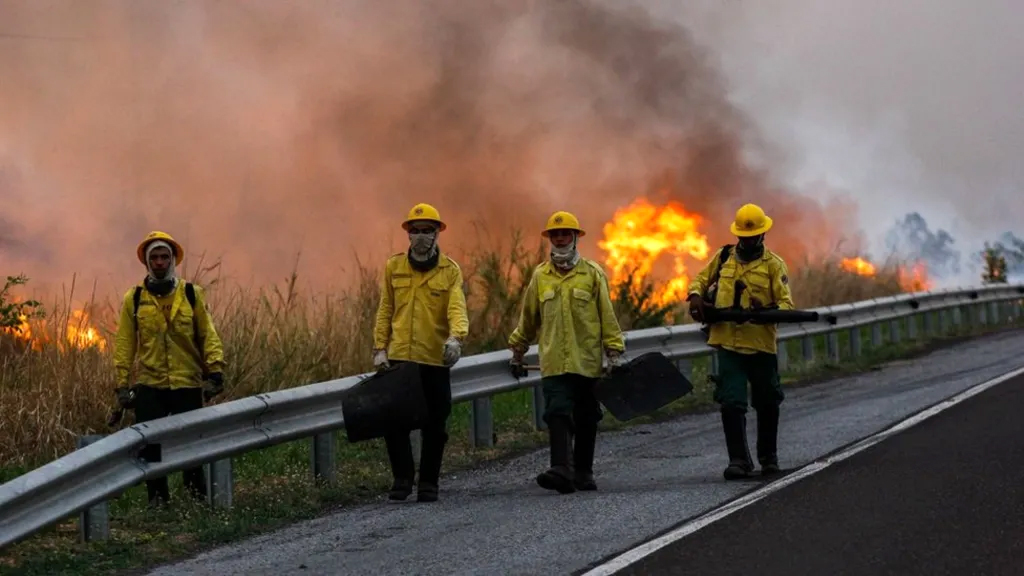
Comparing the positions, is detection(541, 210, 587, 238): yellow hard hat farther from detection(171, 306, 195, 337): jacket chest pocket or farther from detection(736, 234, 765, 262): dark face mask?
detection(171, 306, 195, 337): jacket chest pocket

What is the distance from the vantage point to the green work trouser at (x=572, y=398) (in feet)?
36.5

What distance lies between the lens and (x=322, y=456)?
11445mm

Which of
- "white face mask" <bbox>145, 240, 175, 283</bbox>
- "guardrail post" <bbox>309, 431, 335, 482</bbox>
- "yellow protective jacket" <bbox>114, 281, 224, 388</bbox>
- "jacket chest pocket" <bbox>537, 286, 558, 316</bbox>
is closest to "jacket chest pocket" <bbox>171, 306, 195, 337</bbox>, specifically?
"yellow protective jacket" <bbox>114, 281, 224, 388</bbox>

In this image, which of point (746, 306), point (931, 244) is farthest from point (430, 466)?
point (931, 244)

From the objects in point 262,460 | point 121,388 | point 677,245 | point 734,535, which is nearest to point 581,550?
point 734,535

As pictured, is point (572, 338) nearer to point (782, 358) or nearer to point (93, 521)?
point (93, 521)

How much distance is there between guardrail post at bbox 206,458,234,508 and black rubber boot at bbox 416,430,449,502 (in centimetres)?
120

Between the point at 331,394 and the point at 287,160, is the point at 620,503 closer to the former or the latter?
the point at 331,394

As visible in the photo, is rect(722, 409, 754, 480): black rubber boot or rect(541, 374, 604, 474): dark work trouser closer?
rect(722, 409, 754, 480): black rubber boot

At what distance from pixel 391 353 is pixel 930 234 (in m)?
41.8

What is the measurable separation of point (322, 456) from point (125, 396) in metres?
1.45

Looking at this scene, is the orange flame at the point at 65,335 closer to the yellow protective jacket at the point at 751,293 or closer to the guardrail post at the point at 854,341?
the yellow protective jacket at the point at 751,293

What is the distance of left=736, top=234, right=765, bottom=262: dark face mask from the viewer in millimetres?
11469

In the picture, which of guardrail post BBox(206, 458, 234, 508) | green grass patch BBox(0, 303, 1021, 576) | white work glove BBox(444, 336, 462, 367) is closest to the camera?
green grass patch BBox(0, 303, 1021, 576)
